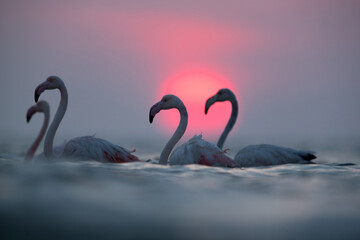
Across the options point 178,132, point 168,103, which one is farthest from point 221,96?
point 168,103

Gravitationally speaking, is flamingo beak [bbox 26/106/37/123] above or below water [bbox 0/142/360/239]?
above

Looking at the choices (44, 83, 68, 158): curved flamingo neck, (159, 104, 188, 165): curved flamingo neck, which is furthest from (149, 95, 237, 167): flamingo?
(44, 83, 68, 158): curved flamingo neck

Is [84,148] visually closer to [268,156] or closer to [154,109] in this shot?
[154,109]

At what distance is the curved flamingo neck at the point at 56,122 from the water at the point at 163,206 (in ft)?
5.12

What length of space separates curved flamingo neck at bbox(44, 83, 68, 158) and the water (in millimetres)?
1561

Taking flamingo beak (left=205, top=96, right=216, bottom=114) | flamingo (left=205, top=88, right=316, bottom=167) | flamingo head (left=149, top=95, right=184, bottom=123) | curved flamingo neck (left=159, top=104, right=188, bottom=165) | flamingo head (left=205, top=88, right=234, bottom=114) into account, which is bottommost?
flamingo (left=205, top=88, right=316, bottom=167)

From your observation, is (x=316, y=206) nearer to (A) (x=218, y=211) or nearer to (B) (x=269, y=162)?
(A) (x=218, y=211)

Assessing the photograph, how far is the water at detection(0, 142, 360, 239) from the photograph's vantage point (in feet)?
13.6

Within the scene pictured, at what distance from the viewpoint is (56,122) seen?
8516mm

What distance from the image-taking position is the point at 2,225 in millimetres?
4090

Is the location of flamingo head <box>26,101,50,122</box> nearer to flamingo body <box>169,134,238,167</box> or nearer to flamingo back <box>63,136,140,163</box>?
flamingo back <box>63,136,140,163</box>

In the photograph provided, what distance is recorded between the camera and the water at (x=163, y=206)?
4.14 m

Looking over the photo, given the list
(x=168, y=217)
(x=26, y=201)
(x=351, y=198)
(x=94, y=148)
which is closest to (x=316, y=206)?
(x=351, y=198)

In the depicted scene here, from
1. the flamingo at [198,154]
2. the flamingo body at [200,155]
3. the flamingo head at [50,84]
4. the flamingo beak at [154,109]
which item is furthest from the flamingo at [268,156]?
the flamingo head at [50,84]
